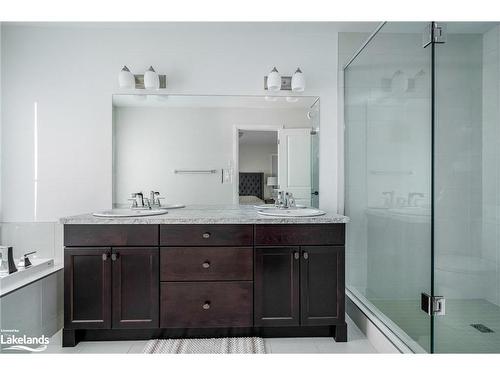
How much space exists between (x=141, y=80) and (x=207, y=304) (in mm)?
1708

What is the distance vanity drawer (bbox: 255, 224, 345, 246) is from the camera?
189cm

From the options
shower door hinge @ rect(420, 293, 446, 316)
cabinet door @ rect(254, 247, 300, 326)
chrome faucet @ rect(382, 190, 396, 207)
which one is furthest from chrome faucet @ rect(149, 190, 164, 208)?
shower door hinge @ rect(420, 293, 446, 316)

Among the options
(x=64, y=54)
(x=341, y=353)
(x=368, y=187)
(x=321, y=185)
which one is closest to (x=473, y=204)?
(x=368, y=187)

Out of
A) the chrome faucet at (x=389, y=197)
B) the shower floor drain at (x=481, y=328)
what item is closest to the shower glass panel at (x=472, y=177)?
the shower floor drain at (x=481, y=328)

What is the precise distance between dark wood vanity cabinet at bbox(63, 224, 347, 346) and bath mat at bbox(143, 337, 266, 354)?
10cm

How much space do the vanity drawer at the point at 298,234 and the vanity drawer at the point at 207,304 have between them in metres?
0.30

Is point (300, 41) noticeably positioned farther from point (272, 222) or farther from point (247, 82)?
point (272, 222)

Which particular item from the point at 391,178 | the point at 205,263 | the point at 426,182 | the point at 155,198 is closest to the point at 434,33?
the point at 426,182

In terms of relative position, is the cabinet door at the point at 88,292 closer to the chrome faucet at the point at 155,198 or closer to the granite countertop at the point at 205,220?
the granite countertop at the point at 205,220

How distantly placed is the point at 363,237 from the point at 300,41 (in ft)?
5.28

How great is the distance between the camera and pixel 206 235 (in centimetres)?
187

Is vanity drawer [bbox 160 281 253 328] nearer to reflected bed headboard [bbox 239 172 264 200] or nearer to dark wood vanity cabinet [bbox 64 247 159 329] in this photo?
dark wood vanity cabinet [bbox 64 247 159 329]

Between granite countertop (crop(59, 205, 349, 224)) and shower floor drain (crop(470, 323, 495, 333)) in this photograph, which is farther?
shower floor drain (crop(470, 323, 495, 333))

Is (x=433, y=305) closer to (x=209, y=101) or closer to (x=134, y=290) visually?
(x=134, y=290)
